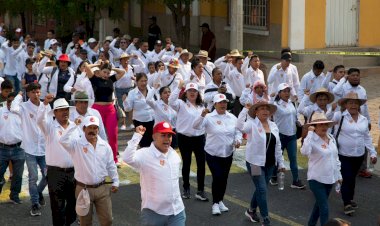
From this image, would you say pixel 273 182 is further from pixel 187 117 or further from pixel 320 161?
pixel 320 161

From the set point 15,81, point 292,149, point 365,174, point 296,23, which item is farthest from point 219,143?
point 296,23

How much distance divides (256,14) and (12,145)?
49.4ft

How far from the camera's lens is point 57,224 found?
1112 cm

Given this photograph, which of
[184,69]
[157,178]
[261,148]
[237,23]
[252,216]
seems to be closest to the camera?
[157,178]

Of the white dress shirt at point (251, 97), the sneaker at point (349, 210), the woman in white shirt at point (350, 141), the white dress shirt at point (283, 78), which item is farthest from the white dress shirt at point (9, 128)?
the white dress shirt at point (283, 78)

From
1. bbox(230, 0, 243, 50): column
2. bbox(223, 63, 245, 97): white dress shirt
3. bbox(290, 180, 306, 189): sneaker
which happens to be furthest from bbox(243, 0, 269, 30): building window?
bbox(290, 180, 306, 189): sneaker

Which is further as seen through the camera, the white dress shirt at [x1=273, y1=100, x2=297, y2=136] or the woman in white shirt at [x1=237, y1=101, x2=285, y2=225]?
the white dress shirt at [x1=273, y1=100, x2=297, y2=136]

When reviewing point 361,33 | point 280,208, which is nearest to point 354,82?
point 280,208

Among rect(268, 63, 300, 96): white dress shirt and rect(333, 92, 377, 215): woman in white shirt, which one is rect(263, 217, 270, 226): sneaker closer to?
rect(333, 92, 377, 215): woman in white shirt

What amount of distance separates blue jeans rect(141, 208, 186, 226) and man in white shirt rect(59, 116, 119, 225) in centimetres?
82

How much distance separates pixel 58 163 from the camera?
11023mm

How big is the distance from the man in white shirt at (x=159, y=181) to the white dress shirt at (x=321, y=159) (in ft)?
7.12

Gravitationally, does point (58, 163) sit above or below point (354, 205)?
above

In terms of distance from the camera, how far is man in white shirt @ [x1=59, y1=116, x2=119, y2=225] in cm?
1032
